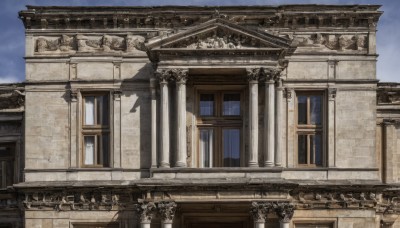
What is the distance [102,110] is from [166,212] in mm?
5394

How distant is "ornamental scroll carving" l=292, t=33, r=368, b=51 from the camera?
31.0 meters

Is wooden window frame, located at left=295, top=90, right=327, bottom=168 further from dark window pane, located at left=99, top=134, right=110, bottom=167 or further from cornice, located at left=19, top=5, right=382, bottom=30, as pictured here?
dark window pane, located at left=99, top=134, right=110, bottom=167

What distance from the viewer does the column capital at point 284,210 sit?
28.4 m

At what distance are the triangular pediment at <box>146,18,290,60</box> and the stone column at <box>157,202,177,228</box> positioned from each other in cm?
578

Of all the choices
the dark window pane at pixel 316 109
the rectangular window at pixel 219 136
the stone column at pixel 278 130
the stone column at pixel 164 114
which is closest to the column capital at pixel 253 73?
the stone column at pixel 278 130

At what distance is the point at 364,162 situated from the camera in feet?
99.6

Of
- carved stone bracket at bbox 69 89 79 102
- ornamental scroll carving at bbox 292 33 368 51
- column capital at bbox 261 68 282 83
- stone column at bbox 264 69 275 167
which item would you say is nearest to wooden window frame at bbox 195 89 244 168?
stone column at bbox 264 69 275 167

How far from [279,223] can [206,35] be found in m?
7.85

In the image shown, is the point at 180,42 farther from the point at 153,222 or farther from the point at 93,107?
the point at 153,222

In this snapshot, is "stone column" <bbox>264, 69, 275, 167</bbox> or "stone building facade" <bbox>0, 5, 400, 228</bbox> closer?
"stone column" <bbox>264, 69, 275, 167</bbox>

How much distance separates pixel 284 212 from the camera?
28469 millimetres

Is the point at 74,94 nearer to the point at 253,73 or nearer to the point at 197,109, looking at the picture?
the point at 197,109

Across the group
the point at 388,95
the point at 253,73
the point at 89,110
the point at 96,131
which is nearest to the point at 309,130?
the point at 253,73

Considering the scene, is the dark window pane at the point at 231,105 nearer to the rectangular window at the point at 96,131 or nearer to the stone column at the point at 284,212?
the stone column at the point at 284,212
